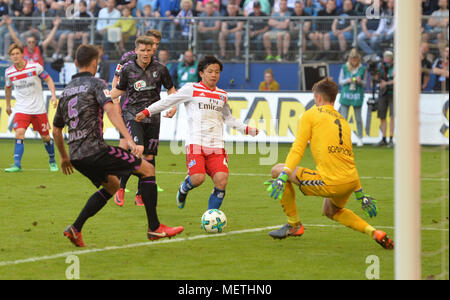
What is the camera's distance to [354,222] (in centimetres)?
854

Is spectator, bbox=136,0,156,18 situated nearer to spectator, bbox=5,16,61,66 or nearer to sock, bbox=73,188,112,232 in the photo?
spectator, bbox=5,16,61,66

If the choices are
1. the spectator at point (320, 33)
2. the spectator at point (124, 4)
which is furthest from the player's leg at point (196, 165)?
the spectator at point (124, 4)

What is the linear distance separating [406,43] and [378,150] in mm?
14354

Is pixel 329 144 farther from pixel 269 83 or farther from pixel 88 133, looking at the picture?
pixel 269 83

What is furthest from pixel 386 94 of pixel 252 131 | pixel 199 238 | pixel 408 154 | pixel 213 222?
pixel 408 154

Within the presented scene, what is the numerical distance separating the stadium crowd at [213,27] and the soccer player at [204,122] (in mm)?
12370

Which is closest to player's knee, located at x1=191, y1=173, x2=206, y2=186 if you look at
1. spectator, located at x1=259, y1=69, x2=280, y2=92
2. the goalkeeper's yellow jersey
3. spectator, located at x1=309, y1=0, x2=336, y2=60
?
the goalkeeper's yellow jersey

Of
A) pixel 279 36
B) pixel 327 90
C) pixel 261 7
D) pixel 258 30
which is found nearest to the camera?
pixel 327 90

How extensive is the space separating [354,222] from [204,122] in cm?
238

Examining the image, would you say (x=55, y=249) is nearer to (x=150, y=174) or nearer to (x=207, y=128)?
(x=150, y=174)

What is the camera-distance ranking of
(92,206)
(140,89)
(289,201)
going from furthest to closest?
(140,89) → (289,201) → (92,206)

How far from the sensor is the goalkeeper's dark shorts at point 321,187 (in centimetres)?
844

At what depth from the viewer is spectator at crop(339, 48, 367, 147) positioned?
21.0 m

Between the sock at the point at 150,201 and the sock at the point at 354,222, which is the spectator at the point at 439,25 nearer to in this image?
the sock at the point at 354,222
